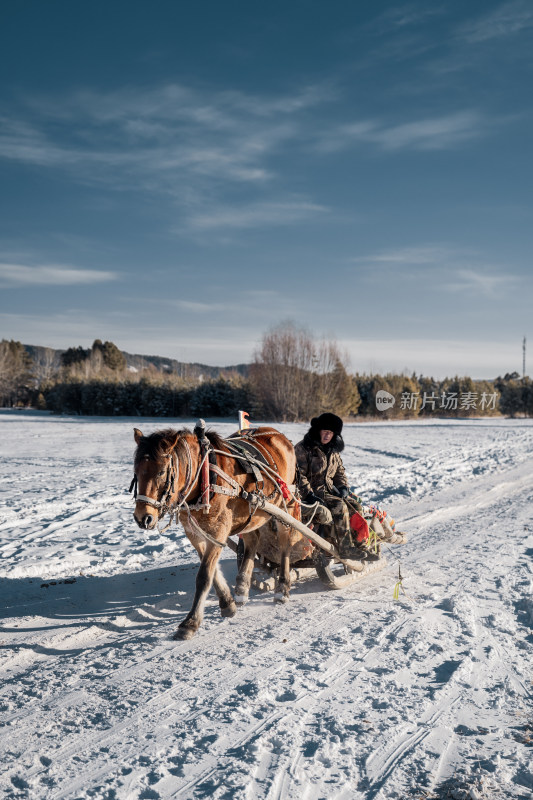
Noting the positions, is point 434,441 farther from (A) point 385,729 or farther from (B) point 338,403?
(A) point 385,729

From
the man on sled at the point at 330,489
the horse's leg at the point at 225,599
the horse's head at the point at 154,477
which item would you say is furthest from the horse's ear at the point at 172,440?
Answer: the man on sled at the point at 330,489

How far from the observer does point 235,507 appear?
16.1 ft

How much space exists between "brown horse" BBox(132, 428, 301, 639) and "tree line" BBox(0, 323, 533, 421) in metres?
28.3

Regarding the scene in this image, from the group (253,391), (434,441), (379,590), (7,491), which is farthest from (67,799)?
(253,391)

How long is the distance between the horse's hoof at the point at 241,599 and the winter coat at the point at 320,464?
1.38 meters

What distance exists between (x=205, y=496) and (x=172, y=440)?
0.52 m

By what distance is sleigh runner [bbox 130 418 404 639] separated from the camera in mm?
4137

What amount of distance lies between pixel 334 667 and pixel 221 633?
102 cm

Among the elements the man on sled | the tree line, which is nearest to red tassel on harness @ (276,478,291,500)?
the man on sled

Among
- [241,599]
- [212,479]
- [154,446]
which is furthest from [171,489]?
[241,599]

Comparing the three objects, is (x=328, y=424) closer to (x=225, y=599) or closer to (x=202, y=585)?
(x=225, y=599)

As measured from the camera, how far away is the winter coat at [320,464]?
6.32 m

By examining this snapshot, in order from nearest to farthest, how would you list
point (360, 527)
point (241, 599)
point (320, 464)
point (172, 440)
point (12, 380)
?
1. point (172, 440)
2. point (241, 599)
3. point (360, 527)
4. point (320, 464)
5. point (12, 380)

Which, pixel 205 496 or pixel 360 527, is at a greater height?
pixel 205 496
